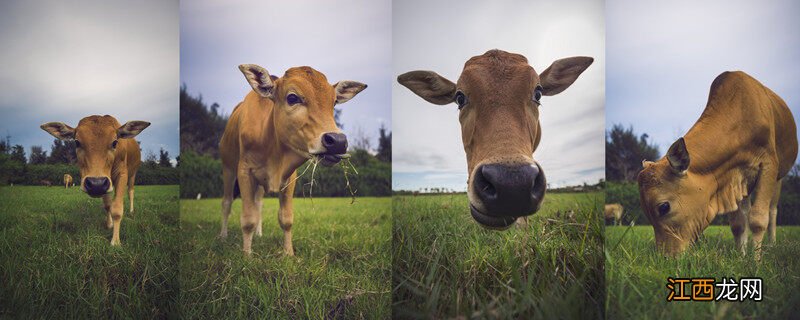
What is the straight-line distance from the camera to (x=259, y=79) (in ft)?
12.9

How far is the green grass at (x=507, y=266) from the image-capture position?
3002mm

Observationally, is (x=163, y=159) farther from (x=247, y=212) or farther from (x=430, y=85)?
(x=430, y=85)

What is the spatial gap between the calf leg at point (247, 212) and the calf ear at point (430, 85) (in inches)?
59.8

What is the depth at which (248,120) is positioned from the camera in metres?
4.07

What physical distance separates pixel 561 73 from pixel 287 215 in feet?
7.57

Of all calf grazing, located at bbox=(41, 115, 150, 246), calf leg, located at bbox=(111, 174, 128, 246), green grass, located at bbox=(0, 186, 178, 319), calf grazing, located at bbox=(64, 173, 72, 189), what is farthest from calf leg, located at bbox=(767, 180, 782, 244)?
calf grazing, located at bbox=(64, 173, 72, 189)

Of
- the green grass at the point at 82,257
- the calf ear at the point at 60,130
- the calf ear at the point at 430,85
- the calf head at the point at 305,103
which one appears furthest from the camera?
the calf ear at the point at 60,130

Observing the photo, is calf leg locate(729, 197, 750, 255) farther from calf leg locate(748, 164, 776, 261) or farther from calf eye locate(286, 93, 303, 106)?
calf eye locate(286, 93, 303, 106)

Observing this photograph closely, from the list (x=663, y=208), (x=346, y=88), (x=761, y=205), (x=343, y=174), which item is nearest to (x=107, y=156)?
(x=343, y=174)

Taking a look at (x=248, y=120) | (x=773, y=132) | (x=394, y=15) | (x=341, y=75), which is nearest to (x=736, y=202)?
(x=773, y=132)

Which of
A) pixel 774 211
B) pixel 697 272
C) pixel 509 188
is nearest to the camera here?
pixel 509 188

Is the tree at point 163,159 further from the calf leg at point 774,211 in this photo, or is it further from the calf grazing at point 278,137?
the calf leg at point 774,211

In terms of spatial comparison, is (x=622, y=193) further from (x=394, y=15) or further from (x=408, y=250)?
(x=394, y=15)

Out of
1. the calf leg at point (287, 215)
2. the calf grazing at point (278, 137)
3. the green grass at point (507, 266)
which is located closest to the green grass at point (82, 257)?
the calf grazing at point (278, 137)
